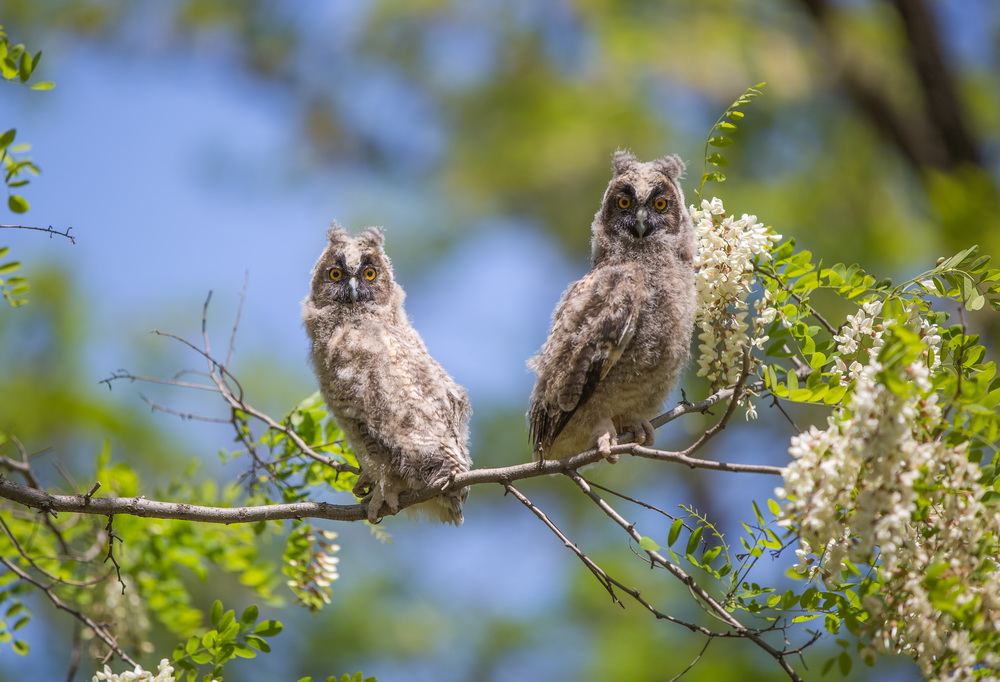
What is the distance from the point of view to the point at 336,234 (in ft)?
9.25

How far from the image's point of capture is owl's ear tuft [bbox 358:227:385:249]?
2771mm

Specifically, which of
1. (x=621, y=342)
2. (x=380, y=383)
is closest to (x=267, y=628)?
(x=380, y=383)

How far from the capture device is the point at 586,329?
2.38m

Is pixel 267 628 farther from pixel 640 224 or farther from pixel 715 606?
pixel 640 224

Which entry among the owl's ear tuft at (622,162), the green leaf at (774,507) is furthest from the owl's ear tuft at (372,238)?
the green leaf at (774,507)

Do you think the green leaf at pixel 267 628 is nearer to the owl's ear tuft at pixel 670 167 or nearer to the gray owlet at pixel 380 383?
the gray owlet at pixel 380 383

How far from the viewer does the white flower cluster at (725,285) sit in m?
2.04

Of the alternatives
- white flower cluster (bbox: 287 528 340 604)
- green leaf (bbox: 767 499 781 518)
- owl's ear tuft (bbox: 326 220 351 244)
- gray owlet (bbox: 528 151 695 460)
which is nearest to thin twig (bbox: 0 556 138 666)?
white flower cluster (bbox: 287 528 340 604)

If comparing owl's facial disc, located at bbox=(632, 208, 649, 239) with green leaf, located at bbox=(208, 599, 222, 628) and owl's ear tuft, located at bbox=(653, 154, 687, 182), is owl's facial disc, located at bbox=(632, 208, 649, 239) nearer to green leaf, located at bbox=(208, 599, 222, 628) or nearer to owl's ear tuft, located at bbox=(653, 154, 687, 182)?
owl's ear tuft, located at bbox=(653, 154, 687, 182)

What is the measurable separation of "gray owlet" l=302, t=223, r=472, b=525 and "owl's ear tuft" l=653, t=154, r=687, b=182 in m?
0.90

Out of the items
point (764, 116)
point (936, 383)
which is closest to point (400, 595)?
point (764, 116)

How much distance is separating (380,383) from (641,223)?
887mm

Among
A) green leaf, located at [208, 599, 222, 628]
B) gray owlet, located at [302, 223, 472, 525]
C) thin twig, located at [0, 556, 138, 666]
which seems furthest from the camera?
gray owlet, located at [302, 223, 472, 525]

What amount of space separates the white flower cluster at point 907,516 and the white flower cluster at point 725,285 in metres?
0.48
